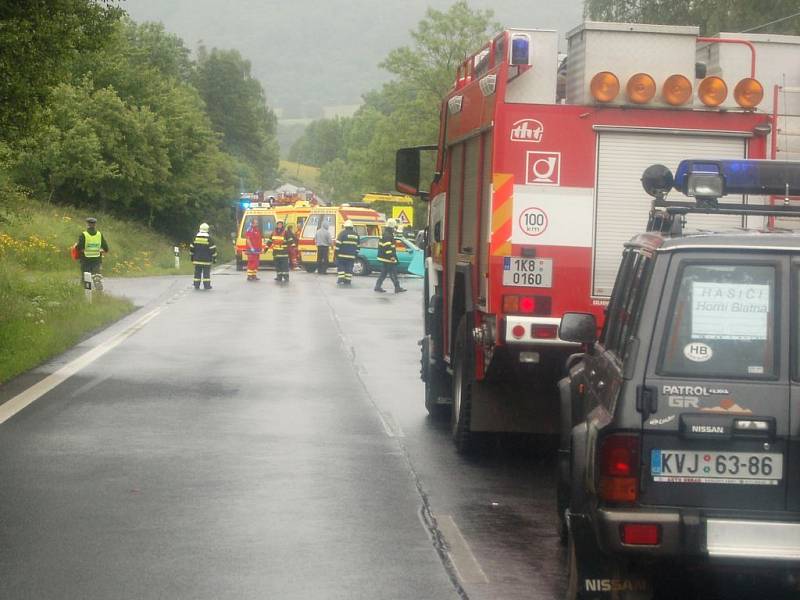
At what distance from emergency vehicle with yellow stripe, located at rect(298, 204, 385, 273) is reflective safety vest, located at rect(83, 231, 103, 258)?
18787mm

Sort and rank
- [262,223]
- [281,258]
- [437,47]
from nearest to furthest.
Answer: [281,258]
[262,223]
[437,47]

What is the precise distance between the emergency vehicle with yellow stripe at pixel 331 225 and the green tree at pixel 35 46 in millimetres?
32594

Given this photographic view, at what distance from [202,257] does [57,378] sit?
19739 millimetres

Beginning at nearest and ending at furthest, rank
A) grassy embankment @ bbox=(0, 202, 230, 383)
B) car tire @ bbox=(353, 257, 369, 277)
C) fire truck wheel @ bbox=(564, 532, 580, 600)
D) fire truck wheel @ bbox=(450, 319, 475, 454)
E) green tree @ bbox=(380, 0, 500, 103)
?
fire truck wheel @ bbox=(564, 532, 580, 600)
fire truck wheel @ bbox=(450, 319, 475, 454)
grassy embankment @ bbox=(0, 202, 230, 383)
car tire @ bbox=(353, 257, 369, 277)
green tree @ bbox=(380, 0, 500, 103)

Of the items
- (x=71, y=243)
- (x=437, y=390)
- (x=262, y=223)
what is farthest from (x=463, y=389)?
(x=262, y=223)

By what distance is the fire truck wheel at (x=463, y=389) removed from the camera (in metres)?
11.2

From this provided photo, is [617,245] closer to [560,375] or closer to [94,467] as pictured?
[560,375]

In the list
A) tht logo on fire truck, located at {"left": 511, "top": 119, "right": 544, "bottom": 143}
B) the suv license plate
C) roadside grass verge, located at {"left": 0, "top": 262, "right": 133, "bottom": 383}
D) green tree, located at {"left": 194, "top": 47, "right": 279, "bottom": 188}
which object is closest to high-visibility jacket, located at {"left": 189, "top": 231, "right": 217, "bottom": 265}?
roadside grass verge, located at {"left": 0, "top": 262, "right": 133, "bottom": 383}

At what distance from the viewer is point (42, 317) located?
23.7 metres

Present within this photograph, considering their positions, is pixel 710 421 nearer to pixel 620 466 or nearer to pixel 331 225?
pixel 620 466

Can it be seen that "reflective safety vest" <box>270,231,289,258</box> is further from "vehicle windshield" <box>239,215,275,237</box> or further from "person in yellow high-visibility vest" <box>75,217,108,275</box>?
→ "vehicle windshield" <box>239,215,275,237</box>

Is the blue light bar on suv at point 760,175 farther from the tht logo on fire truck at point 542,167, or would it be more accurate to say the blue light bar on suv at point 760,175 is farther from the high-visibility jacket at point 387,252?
the high-visibility jacket at point 387,252

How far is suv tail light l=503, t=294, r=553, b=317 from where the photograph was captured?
391 inches

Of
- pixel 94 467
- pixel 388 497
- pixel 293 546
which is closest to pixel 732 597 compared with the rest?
pixel 293 546
